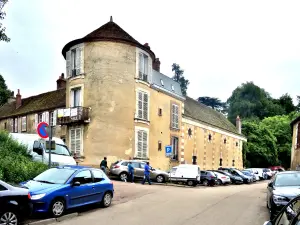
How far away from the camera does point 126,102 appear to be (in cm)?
3025

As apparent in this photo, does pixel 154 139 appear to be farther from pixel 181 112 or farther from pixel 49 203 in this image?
pixel 49 203

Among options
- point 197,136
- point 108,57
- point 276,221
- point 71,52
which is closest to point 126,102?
point 108,57

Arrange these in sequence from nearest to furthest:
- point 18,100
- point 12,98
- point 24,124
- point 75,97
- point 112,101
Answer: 1. point 112,101
2. point 75,97
3. point 24,124
4. point 18,100
5. point 12,98

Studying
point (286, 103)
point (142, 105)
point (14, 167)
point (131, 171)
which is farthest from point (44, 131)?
point (286, 103)

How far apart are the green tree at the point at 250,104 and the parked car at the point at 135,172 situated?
55672 millimetres

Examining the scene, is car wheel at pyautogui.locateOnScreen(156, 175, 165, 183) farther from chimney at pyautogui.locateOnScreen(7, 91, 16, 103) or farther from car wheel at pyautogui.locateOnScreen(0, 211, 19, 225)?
chimney at pyautogui.locateOnScreen(7, 91, 16, 103)

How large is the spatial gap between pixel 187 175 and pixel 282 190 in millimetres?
15297

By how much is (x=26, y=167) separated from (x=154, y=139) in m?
19.0

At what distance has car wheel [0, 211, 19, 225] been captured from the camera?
8.73 m

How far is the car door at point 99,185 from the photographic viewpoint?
13.4 meters

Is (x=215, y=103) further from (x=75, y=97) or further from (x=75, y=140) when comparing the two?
(x=75, y=140)

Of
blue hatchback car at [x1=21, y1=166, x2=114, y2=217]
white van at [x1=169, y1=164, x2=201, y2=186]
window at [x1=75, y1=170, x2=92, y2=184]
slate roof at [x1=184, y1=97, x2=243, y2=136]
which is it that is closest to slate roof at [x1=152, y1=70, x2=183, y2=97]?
slate roof at [x1=184, y1=97, x2=243, y2=136]

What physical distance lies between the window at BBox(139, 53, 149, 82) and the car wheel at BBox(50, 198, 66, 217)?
20.6 m

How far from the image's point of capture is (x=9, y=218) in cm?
888
